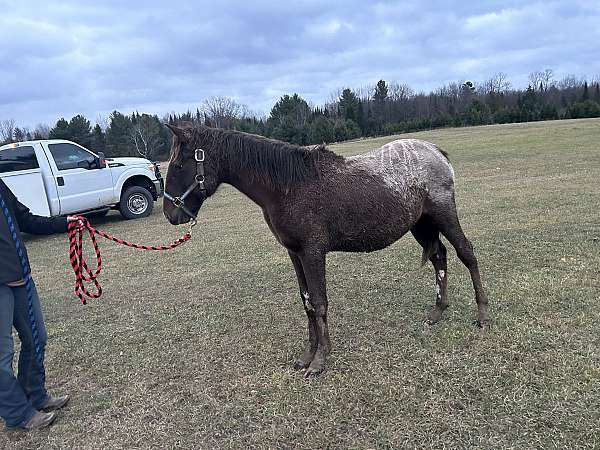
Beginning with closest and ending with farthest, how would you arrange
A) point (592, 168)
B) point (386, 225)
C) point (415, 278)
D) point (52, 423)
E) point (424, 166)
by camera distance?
point (52, 423) < point (386, 225) < point (424, 166) < point (415, 278) < point (592, 168)

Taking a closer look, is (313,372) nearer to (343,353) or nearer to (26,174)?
(343,353)

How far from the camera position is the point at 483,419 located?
2.68 m

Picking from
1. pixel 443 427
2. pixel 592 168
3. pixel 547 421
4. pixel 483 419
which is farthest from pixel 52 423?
A: pixel 592 168

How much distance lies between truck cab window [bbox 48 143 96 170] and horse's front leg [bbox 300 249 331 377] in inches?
335

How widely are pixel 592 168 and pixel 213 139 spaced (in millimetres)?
13245

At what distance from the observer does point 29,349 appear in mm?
2994

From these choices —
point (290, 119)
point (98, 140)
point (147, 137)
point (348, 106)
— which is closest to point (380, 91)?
point (348, 106)

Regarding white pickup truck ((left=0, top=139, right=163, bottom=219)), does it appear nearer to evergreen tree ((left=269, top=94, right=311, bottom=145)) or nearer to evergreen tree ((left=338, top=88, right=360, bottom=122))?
evergreen tree ((left=269, top=94, right=311, bottom=145))

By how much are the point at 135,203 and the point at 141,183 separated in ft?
1.95

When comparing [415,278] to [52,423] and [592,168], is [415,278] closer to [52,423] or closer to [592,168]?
[52,423]

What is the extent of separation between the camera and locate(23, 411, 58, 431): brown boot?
2943 millimetres

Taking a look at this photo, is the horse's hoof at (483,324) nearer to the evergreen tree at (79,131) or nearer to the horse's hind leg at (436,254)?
the horse's hind leg at (436,254)

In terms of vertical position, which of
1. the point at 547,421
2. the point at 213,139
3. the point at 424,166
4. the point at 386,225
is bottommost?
the point at 547,421

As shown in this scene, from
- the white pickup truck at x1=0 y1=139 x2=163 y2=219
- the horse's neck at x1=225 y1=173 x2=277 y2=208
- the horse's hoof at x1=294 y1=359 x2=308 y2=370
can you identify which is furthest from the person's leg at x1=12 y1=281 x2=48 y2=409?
the white pickup truck at x1=0 y1=139 x2=163 y2=219
